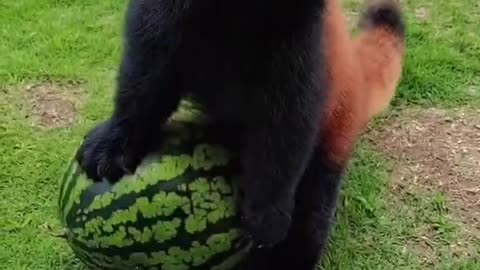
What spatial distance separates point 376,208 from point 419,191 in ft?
0.61

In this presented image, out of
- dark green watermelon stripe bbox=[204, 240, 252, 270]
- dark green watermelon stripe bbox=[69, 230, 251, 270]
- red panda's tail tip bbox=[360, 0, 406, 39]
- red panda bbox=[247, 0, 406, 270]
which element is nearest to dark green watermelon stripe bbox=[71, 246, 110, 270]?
dark green watermelon stripe bbox=[69, 230, 251, 270]

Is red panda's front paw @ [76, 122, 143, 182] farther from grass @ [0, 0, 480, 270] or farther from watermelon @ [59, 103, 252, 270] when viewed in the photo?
grass @ [0, 0, 480, 270]

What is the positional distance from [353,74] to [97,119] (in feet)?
3.62

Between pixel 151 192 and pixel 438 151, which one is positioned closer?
pixel 151 192

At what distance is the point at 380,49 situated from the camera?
318 centimetres

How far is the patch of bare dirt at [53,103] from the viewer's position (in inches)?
138

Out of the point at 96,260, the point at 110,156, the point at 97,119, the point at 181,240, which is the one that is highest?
the point at 110,156

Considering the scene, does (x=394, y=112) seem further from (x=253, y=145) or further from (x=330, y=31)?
(x=253, y=145)

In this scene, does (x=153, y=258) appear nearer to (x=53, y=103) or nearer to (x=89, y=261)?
(x=89, y=261)

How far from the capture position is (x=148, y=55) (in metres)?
2.38

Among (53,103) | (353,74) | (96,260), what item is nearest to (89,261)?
(96,260)

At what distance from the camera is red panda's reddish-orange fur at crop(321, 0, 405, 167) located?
2.62 metres

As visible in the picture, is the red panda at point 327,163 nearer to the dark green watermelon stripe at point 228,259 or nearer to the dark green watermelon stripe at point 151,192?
the dark green watermelon stripe at point 228,259

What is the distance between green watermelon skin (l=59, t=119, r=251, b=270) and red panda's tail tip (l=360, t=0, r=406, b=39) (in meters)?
0.97
